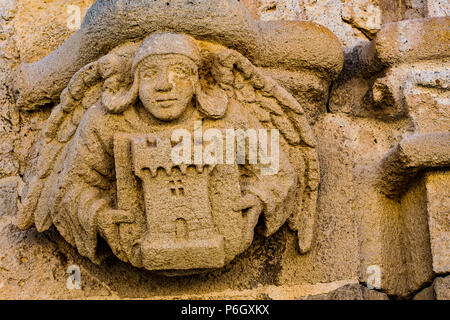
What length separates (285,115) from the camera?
Answer: 2.21 m

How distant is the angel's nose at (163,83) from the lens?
1971 millimetres

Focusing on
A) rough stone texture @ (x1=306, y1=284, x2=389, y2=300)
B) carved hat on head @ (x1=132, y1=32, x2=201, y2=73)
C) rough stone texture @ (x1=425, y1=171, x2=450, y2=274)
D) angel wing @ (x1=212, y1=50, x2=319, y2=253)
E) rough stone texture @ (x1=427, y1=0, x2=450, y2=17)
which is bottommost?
rough stone texture @ (x1=306, y1=284, x2=389, y2=300)

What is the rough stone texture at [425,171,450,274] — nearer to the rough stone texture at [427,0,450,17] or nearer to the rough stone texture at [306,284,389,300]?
the rough stone texture at [306,284,389,300]

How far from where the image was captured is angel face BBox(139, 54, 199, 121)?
78.1 inches

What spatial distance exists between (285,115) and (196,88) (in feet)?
1.09

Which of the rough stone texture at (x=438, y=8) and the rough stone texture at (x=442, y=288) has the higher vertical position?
the rough stone texture at (x=438, y=8)

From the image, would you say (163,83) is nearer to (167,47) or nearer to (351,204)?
(167,47)

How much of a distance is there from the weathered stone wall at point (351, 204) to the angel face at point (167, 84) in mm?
363

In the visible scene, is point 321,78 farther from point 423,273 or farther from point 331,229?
point 423,273

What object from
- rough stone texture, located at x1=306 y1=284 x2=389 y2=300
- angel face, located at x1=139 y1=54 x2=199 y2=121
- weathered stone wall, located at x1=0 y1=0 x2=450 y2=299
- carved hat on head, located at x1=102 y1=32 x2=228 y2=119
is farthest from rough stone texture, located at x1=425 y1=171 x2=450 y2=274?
angel face, located at x1=139 y1=54 x2=199 y2=121

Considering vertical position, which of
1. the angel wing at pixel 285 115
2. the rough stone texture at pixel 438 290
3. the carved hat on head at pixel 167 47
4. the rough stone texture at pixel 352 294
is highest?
the carved hat on head at pixel 167 47

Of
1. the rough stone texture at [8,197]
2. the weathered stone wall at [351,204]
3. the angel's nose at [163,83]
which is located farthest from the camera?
the rough stone texture at [8,197]

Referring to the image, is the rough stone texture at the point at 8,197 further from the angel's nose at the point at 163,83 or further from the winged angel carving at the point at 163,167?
the angel's nose at the point at 163,83

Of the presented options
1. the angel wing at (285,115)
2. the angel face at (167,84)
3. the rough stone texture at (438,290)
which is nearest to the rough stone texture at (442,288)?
the rough stone texture at (438,290)
